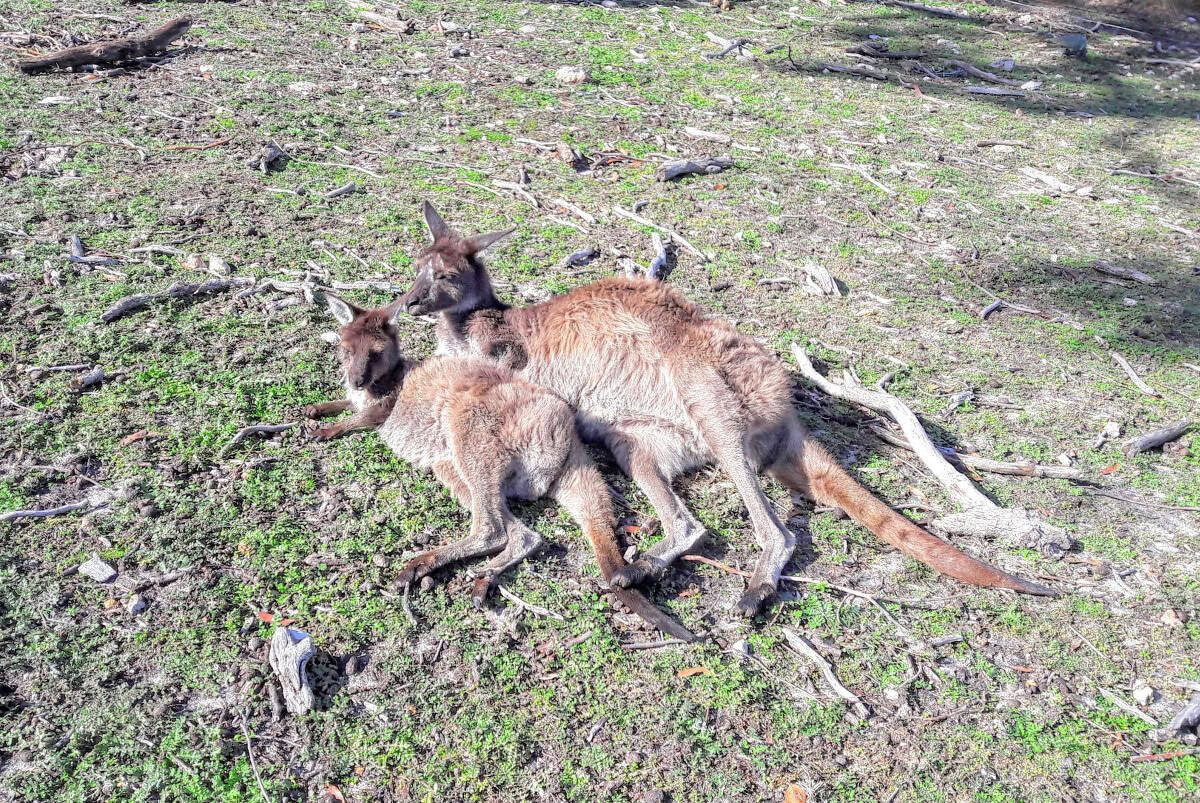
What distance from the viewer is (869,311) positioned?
5582 millimetres

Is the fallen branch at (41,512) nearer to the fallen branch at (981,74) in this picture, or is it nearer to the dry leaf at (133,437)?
the dry leaf at (133,437)

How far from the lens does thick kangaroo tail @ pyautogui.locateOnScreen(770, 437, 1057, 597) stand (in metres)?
3.61

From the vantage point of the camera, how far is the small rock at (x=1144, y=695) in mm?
3207

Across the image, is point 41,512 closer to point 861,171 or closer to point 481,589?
point 481,589

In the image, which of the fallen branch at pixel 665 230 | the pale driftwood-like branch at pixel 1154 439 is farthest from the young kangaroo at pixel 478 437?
the pale driftwood-like branch at pixel 1154 439

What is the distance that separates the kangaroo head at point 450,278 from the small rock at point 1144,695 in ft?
10.8

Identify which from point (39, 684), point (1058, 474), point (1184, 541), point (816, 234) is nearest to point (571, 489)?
point (39, 684)

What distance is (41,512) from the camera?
3.47 meters

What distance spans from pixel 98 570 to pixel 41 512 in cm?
44

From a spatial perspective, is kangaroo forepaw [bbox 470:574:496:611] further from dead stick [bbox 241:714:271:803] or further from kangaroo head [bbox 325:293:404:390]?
kangaroo head [bbox 325:293:404:390]

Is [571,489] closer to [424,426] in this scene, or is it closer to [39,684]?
[424,426]

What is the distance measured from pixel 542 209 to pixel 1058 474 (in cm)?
368

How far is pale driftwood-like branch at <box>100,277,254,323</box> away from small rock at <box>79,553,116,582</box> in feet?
5.71

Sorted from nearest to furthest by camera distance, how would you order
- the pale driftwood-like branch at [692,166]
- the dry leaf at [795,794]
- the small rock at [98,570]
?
the dry leaf at [795,794]
the small rock at [98,570]
the pale driftwood-like branch at [692,166]
